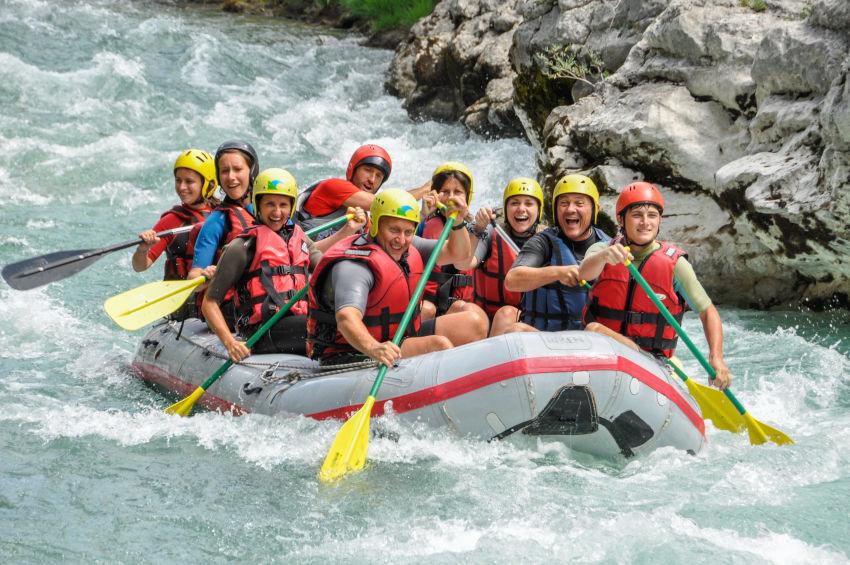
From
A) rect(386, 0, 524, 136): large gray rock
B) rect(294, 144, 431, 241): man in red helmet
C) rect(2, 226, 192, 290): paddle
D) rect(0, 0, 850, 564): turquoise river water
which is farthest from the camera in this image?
rect(386, 0, 524, 136): large gray rock

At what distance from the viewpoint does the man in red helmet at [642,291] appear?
17.3 ft

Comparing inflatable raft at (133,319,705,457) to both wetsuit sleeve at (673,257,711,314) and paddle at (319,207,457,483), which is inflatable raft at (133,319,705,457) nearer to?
paddle at (319,207,457,483)

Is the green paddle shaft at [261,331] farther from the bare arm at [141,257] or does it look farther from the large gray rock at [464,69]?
the large gray rock at [464,69]

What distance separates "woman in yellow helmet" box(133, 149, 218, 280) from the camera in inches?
262

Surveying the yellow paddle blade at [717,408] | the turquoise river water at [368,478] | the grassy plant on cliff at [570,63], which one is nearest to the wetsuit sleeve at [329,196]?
the turquoise river water at [368,478]

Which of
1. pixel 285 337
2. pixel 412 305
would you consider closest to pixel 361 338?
pixel 412 305

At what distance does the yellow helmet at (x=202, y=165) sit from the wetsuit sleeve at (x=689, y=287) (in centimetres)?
313

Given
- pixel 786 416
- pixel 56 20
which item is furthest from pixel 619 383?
pixel 56 20

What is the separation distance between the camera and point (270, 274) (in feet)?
19.4

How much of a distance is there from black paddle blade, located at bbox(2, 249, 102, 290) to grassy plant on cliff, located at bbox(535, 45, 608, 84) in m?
5.17

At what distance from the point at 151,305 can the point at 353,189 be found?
1.59 meters

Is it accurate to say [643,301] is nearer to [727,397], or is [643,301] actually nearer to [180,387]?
[727,397]

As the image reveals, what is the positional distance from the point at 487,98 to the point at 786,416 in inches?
331

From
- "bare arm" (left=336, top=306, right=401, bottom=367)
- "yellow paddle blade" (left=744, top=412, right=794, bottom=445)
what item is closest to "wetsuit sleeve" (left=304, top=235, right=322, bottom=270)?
"bare arm" (left=336, top=306, right=401, bottom=367)
